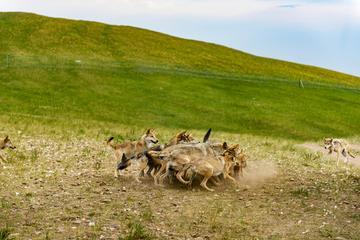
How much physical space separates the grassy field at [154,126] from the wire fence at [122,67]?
27cm

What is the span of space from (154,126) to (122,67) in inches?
1312

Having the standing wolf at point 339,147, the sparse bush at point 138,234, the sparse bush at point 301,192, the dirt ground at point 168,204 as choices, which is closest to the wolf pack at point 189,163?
the dirt ground at point 168,204

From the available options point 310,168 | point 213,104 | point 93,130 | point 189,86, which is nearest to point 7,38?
point 189,86

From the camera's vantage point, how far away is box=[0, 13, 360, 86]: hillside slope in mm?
90875

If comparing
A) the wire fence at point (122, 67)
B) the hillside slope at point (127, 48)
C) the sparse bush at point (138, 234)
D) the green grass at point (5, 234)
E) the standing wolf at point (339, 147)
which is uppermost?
the hillside slope at point (127, 48)

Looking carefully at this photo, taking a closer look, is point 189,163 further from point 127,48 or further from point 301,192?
point 127,48

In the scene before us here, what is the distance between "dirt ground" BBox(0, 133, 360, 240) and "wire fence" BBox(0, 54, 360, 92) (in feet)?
174

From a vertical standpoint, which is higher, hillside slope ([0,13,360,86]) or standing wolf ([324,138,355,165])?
hillside slope ([0,13,360,86])

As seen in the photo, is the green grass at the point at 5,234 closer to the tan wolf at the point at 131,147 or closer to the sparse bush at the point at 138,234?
the sparse bush at the point at 138,234

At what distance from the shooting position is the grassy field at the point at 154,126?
52.8ft

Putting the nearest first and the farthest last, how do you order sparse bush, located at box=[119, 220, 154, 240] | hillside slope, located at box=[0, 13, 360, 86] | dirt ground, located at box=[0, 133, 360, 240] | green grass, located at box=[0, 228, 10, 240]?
1. green grass, located at box=[0, 228, 10, 240]
2. sparse bush, located at box=[119, 220, 154, 240]
3. dirt ground, located at box=[0, 133, 360, 240]
4. hillside slope, located at box=[0, 13, 360, 86]

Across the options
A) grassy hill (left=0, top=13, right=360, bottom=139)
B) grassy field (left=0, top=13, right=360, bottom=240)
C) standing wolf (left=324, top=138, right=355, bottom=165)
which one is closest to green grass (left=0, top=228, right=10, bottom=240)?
grassy field (left=0, top=13, right=360, bottom=240)

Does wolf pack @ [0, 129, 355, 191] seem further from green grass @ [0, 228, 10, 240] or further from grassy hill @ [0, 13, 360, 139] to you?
grassy hill @ [0, 13, 360, 139]

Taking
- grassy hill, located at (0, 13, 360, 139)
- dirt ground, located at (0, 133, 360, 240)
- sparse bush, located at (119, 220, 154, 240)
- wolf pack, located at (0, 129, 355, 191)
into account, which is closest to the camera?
sparse bush, located at (119, 220, 154, 240)
